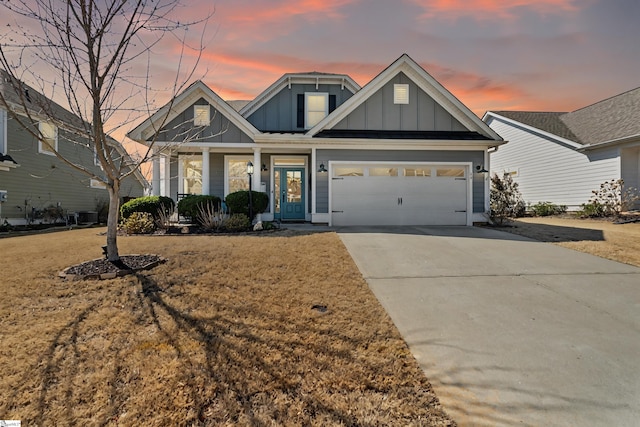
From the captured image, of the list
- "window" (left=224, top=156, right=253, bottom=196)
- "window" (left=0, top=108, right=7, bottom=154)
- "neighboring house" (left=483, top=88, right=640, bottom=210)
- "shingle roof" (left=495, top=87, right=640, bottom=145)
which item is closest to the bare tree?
"window" (left=224, top=156, right=253, bottom=196)

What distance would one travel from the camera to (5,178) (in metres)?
11.7

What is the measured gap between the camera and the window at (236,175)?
38.5ft

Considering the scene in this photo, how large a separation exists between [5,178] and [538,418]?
17.5m

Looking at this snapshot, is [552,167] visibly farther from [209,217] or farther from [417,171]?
[209,217]

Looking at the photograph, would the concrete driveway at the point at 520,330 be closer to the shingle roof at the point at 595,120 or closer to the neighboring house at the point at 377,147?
the neighboring house at the point at 377,147

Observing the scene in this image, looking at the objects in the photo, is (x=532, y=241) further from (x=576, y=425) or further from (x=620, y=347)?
(x=576, y=425)

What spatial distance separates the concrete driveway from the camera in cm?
198

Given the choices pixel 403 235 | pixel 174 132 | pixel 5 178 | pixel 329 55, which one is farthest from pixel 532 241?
pixel 5 178

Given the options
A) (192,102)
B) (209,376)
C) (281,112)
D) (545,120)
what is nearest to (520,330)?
(209,376)

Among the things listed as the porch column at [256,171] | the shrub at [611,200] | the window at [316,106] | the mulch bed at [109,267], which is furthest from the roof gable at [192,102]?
the shrub at [611,200]

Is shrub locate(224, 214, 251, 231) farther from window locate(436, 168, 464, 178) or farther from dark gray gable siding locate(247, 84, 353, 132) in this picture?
window locate(436, 168, 464, 178)

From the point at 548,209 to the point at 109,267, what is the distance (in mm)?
18732

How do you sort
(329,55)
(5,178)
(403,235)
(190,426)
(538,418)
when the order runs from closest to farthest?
1. (190,426)
2. (538,418)
3. (403,235)
4. (329,55)
5. (5,178)

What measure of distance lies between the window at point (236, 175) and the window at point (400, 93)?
6.18 meters
